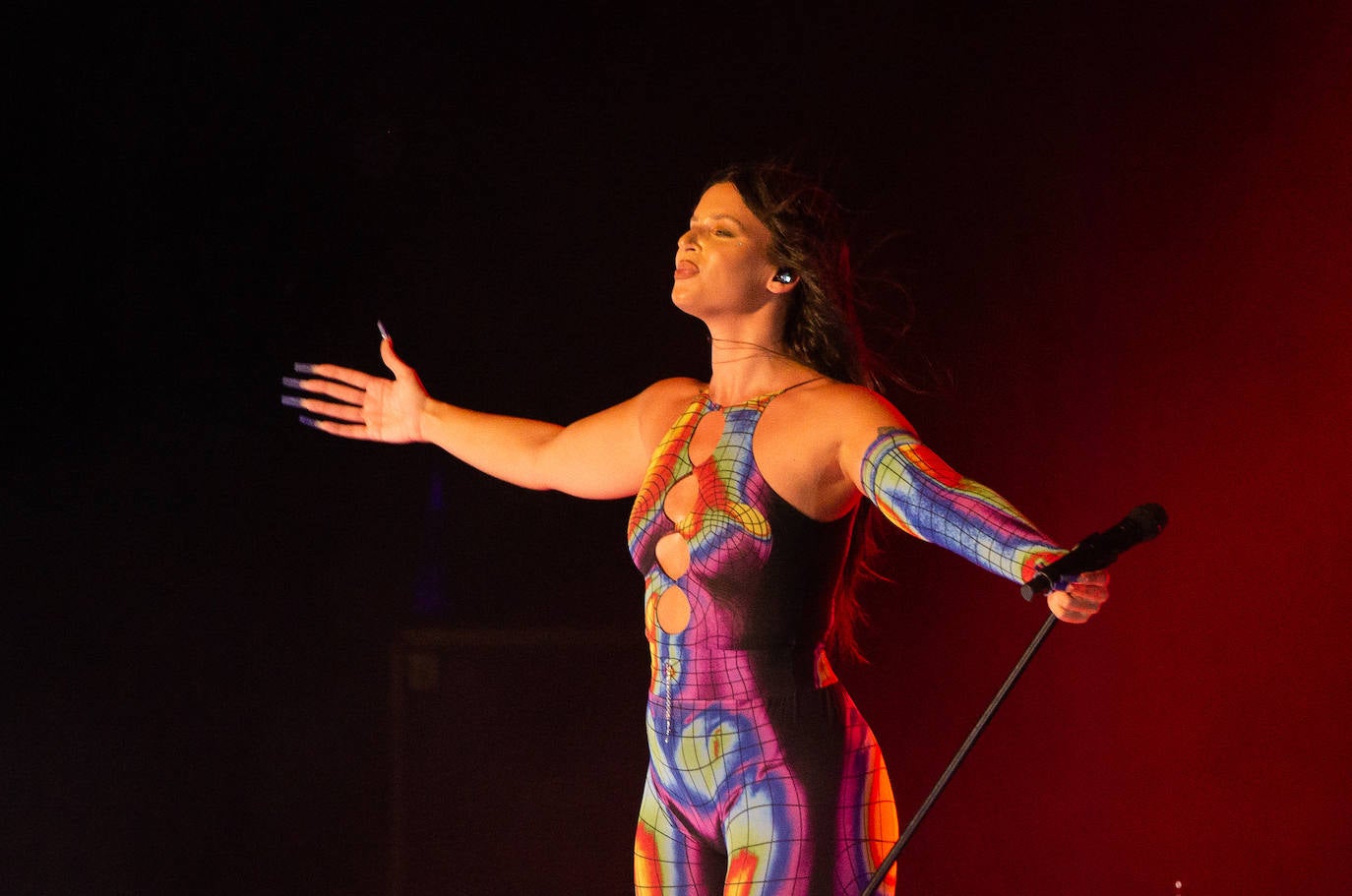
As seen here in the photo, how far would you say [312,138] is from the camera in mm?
3135

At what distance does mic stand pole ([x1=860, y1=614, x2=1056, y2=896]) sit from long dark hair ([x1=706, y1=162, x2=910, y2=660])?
0.46 m

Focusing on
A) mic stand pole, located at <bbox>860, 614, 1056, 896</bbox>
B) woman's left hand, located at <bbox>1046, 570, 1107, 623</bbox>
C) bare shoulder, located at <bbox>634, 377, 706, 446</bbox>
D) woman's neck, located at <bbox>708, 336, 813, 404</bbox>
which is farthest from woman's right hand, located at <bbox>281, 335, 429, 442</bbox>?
woman's left hand, located at <bbox>1046, 570, 1107, 623</bbox>

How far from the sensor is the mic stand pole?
1686 millimetres

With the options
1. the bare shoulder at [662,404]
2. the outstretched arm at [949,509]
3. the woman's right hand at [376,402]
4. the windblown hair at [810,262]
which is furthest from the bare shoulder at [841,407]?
the woman's right hand at [376,402]

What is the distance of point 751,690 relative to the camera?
6.63 feet

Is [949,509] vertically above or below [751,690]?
above

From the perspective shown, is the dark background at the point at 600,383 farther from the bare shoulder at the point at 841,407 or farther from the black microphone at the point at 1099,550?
the black microphone at the point at 1099,550

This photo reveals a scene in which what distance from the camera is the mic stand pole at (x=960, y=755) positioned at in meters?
1.69

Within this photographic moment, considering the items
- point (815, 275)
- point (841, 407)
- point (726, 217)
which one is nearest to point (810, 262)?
point (815, 275)

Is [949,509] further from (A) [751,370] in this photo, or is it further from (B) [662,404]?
(B) [662,404]

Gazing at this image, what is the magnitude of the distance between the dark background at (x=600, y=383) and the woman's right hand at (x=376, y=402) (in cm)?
30

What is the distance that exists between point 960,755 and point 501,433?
1.21m

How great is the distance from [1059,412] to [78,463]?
2.27 m

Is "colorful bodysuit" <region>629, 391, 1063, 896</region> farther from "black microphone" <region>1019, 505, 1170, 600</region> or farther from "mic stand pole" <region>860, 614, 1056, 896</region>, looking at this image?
"black microphone" <region>1019, 505, 1170, 600</region>
